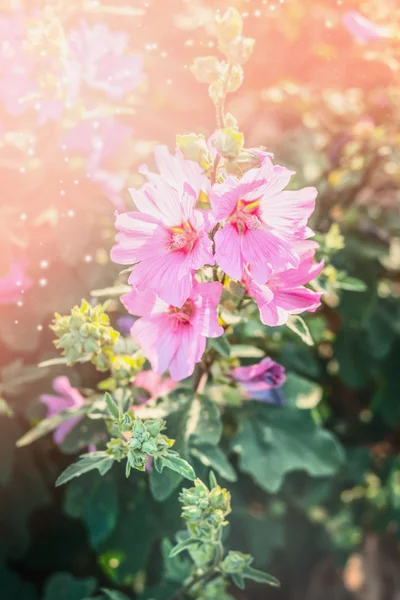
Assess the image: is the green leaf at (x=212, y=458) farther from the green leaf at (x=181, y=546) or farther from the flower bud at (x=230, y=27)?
the flower bud at (x=230, y=27)

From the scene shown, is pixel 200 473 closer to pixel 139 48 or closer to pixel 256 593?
pixel 139 48

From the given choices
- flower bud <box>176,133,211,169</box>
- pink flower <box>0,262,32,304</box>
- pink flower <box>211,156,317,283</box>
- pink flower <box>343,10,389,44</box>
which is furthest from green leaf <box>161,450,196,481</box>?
pink flower <box>343,10,389,44</box>

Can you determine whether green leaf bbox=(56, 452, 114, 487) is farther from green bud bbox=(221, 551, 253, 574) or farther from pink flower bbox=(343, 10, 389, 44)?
pink flower bbox=(343, 10, 389, 44)

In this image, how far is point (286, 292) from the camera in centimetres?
75

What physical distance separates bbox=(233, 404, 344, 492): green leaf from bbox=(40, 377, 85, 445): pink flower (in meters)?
0.26

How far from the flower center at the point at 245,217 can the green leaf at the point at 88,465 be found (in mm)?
301

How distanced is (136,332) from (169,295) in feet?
0.41

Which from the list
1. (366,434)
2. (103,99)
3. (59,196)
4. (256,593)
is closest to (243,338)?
(59,196)

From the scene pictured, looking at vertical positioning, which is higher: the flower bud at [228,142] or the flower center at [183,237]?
the flower bud at [228,142]

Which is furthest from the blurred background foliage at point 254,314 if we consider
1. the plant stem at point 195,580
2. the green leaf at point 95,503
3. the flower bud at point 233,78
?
the flower bud at point 233,78

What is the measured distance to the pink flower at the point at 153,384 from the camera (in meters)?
0.95

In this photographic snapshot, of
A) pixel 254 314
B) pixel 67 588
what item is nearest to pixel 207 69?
pixel 254 314

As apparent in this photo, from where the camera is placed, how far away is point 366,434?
1747 mm

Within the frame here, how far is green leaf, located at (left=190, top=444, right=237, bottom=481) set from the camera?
899mm
